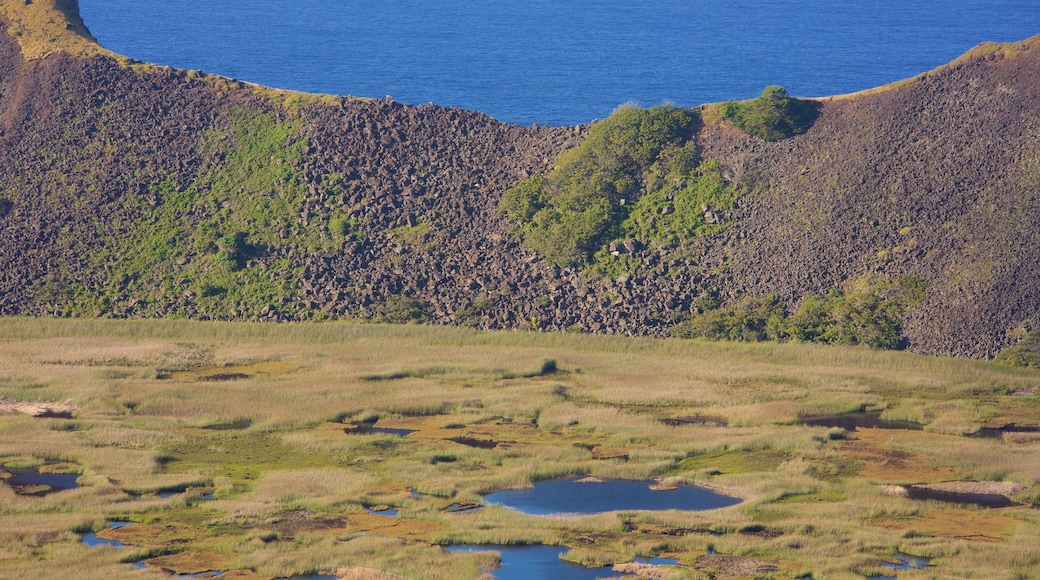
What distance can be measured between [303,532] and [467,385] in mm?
24355

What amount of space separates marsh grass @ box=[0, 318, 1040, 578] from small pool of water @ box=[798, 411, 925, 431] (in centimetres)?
67

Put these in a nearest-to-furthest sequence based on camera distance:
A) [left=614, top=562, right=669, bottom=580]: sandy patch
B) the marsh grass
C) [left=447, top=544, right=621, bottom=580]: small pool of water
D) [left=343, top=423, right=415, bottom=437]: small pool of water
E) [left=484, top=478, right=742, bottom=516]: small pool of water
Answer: [left=614, top=562, right=669, bottom=580]: sandy patch < [left=447, top=544, right=621, bottom=580]: small pool of water < the marsh grass < [left=484, top=478, right=742, bottom=516]: small pool of water < [left=343, top=423, right=415, bottom=437]: small pool of water

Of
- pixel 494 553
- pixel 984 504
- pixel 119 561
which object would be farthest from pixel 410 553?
pixel 984 504

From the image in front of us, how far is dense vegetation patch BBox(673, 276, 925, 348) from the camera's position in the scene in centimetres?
8594

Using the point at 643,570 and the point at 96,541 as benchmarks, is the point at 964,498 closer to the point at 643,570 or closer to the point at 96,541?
the point at 643,570

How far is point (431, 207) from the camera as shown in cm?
10169

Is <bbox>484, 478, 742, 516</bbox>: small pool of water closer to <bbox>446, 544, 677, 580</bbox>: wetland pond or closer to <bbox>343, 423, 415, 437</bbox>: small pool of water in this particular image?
<bbox>446, 544, 677, 580</bbox>: wetland pond

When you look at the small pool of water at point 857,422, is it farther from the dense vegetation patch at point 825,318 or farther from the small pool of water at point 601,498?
the small pool of water at point 601,498

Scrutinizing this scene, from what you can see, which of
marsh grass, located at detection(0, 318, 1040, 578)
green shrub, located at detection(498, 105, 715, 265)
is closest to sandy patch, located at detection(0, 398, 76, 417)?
marsh grass, located at detection(0, 318, 1040, 578)

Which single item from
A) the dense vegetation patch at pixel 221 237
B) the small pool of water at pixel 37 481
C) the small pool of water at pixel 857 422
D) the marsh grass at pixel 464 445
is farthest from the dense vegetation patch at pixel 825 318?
the small pool of water at pixel 37 481

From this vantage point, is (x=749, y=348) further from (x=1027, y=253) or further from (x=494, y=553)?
(x=494, y=553)

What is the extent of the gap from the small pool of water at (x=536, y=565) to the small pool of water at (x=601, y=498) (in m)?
4.32

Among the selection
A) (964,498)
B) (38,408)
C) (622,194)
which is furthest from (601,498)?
(622,194)

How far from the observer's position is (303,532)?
56594 millimetres
